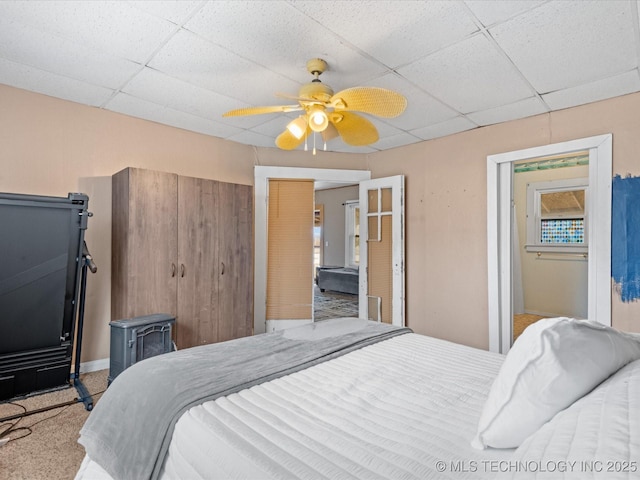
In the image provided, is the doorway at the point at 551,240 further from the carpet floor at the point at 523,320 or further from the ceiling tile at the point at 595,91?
the ceiling tile at the point at 595,91

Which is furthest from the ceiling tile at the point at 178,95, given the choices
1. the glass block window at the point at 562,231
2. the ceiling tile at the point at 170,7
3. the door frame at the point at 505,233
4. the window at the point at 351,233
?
the window at the point at 351,233

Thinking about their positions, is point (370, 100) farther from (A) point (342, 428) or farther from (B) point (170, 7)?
(A) point (342, 428)

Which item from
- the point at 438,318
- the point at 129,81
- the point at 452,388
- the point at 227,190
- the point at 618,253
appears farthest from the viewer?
the point at 438,318

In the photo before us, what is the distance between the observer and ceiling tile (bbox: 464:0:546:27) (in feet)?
5.98

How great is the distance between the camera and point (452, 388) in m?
1.45

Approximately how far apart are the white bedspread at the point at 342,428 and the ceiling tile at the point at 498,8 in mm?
1848

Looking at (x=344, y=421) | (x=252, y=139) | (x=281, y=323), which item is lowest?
(x=281, y=323)

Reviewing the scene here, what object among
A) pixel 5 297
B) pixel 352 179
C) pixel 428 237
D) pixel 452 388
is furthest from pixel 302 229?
pixel 452 388

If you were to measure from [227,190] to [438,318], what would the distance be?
2.81m

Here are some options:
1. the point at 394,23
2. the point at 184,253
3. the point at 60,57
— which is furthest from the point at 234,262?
the point at 394,23

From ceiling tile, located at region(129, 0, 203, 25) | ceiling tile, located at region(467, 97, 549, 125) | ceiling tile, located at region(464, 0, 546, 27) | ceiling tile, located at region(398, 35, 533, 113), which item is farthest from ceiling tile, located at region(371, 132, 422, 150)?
ceiling tile, located at region(129, 0, 203, 25)

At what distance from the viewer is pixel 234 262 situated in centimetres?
380

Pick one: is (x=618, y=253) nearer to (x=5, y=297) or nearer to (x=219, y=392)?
(x=219, y=392)

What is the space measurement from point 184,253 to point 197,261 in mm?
154
